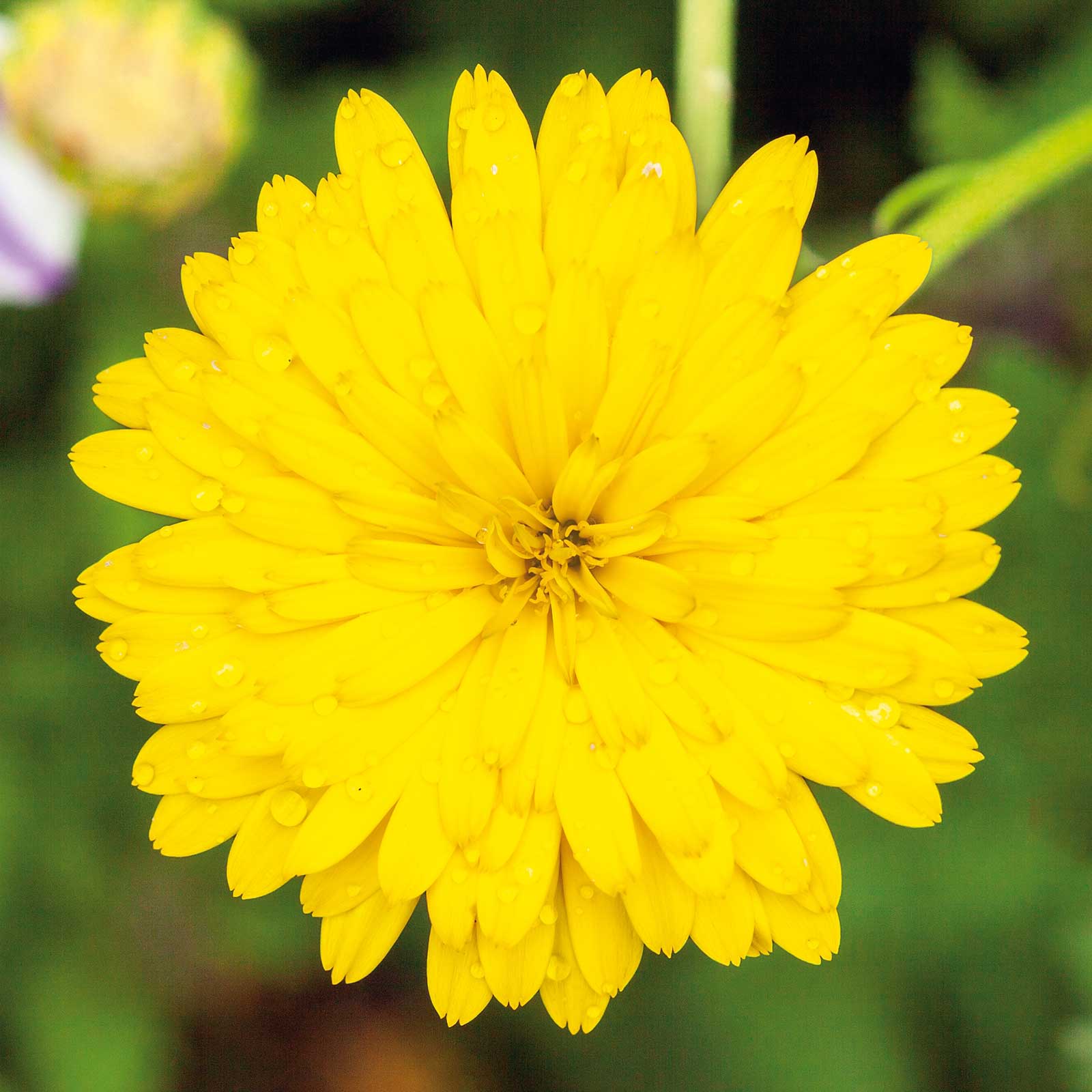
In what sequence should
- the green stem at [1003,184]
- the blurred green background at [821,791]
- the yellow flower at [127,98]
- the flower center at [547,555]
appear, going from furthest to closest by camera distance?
the blurred green background at [821,791] < the yellow flower at [127,98] < the green stem at [1003,184] < the flower center at [547,555]

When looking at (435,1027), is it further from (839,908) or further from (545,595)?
(545,595)

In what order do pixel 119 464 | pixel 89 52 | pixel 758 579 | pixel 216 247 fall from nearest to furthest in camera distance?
pixel 758 579, pixel 119 464, pixel 89 52, pixel 216 247

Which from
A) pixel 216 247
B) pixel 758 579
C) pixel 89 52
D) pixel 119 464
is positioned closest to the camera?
pixel 758 579

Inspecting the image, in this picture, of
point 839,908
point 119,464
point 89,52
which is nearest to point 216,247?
point 89,52

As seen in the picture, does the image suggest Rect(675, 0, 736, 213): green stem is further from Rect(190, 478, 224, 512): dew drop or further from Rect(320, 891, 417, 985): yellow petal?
Rect(320, 891, 417, 985): yellow petal

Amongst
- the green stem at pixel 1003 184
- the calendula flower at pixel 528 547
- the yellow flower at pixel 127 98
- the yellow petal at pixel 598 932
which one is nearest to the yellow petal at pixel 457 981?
the calendula flower at pixel 528 547

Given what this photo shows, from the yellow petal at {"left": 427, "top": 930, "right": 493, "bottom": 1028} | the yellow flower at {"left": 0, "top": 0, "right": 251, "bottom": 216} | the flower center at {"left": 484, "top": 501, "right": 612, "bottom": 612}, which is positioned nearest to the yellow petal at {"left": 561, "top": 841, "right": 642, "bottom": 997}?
the yellow petal at {"left": 427, "top": 930, "right": 493, "bottom": 1028}

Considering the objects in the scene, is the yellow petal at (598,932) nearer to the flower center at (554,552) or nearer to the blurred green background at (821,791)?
the flower center at (554,552)
